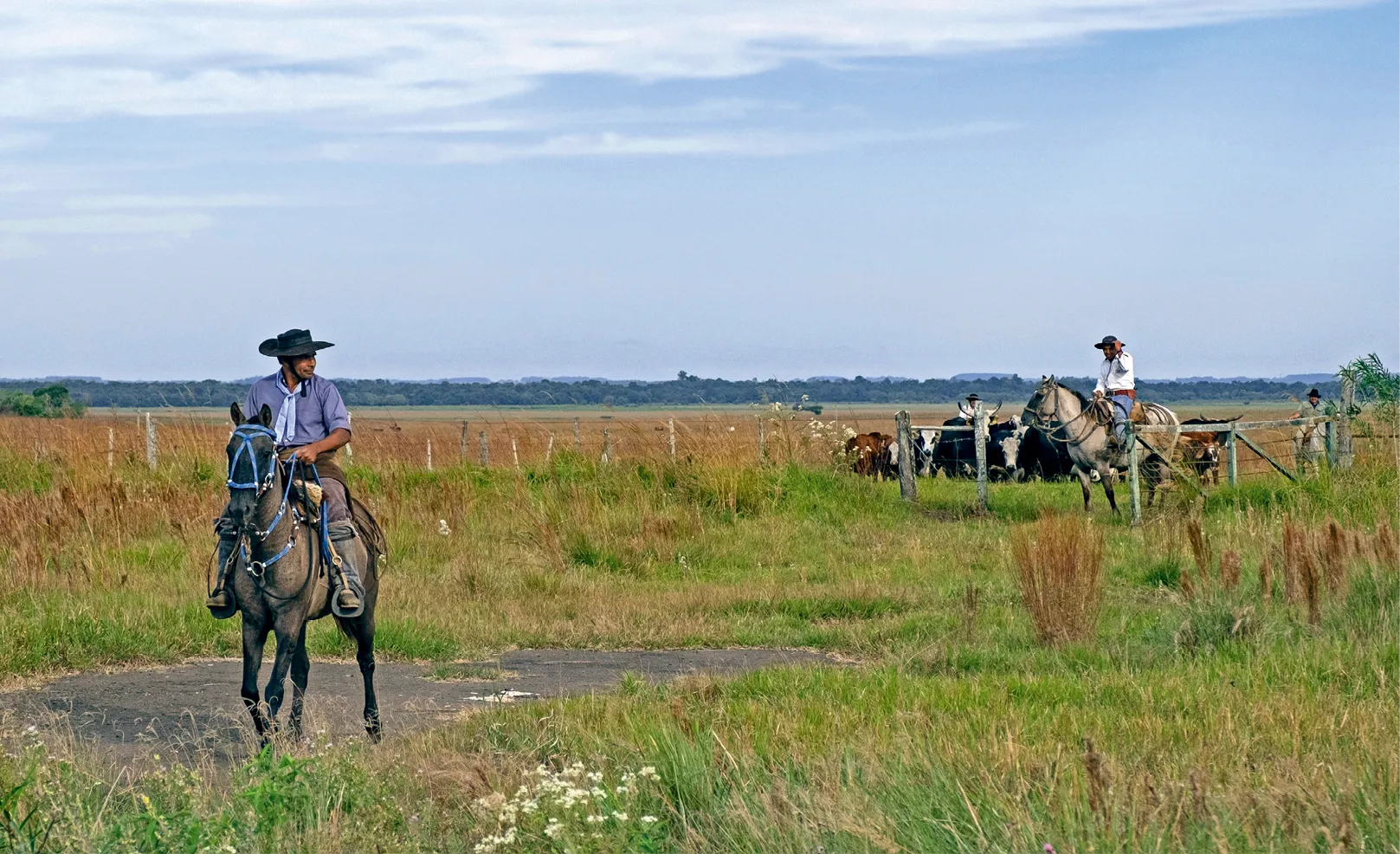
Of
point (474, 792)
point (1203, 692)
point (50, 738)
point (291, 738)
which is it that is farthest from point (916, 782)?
point (50, 738)

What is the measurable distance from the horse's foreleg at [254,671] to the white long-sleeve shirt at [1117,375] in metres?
14.7

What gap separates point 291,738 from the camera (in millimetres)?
7473

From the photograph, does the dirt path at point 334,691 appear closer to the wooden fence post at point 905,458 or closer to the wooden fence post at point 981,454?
the wooden fence post at point 981,454

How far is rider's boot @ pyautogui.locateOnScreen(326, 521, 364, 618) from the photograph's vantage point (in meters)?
8.31

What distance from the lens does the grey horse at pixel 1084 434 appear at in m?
20.1

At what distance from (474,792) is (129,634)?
581cm

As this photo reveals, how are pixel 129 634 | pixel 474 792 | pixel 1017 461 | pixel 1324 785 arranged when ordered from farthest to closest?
1. pixel 1017 461
2. pixel 129 634
3. pixel 474 792
4. pixel 1324 785

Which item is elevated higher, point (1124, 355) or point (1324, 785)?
point (1124, 355)

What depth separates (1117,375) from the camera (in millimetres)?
20359

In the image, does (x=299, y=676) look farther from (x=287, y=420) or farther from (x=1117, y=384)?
(x=1117, y=384)

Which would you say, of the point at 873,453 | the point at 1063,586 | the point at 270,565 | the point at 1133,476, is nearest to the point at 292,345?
the point at 270,565

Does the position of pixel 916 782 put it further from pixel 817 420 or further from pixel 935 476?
pixel 935 476

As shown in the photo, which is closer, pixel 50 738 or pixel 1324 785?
pixel 1324 785

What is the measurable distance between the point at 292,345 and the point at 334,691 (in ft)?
8.67
